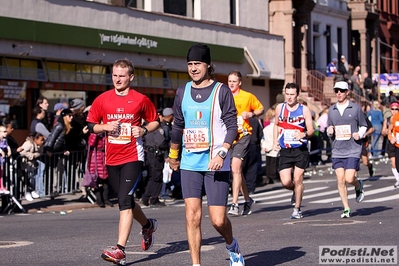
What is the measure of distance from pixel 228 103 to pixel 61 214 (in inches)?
342

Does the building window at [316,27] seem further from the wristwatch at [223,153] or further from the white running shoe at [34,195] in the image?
the wristwatch at [223,153]

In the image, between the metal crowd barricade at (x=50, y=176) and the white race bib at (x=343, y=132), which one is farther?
the metal crowd barricade at (x=50, y=176)

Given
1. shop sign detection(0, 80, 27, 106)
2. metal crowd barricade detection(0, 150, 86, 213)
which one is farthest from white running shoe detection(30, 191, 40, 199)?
shop sign detection(0, 80, 27, 106)

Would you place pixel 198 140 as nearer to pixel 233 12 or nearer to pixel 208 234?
pixel 208 234

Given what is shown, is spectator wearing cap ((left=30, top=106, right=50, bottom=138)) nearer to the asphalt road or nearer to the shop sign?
the asphalt road

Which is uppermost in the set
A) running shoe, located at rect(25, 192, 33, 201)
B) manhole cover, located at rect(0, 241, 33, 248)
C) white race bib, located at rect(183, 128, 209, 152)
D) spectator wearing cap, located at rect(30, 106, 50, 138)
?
spectator wearing cap, located at rect(30, 106, 50, 138)

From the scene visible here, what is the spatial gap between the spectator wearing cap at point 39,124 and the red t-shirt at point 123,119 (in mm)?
9393

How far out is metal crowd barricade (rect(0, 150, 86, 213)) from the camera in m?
17.2

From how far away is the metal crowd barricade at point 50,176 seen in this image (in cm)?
1723

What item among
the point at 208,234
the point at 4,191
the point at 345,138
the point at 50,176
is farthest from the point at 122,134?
the point at 50,176

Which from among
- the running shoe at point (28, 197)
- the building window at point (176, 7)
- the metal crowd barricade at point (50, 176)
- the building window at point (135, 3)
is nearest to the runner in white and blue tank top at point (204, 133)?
the metal crowd barricade at point (50, 176)

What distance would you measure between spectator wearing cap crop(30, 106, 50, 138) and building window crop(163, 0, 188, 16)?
13.9m

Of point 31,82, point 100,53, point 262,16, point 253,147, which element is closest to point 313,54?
point 262,16

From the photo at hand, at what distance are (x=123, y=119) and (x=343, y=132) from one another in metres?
4.83
